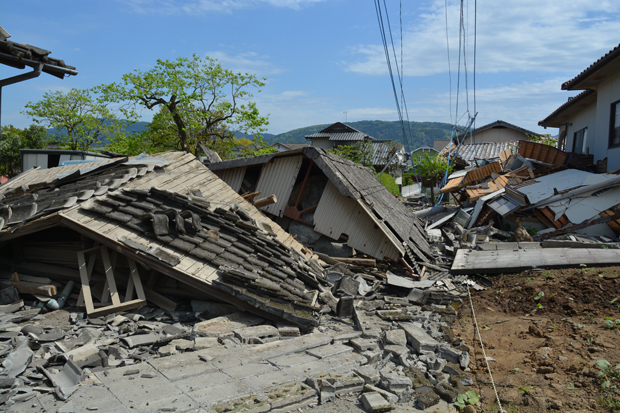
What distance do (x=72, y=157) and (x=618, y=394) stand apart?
15.5m

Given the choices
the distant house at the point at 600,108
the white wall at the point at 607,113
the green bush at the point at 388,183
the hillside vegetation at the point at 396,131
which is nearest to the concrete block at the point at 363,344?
the distant house at the point at 600,108

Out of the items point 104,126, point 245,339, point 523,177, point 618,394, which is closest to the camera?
point 618,394

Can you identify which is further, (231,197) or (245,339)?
(231,197)

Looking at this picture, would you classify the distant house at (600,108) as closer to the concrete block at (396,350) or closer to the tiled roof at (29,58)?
the concrete block at (396,350)

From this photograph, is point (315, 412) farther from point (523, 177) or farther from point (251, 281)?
point (523, 177)

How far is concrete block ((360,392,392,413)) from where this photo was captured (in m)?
4.35

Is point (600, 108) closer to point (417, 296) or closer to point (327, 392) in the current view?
point (417, 296)

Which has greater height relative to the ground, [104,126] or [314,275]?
[104,126]

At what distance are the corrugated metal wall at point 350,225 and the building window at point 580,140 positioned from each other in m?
13.8

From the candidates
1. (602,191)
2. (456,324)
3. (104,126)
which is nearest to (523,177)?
(602,191)

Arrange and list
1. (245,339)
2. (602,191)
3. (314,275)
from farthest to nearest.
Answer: (602,191) → (314,275) → (245,339)

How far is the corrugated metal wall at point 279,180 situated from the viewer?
11.8 meters

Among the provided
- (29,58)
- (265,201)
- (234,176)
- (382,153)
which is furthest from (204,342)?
(382,153)

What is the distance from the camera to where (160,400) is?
4.21m
